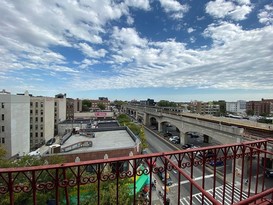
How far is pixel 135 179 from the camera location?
297 centimetres

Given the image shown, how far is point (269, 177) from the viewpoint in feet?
70.2

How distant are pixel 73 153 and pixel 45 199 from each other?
7.01m

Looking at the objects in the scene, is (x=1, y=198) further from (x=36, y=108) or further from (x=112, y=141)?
(x=36, y=108)

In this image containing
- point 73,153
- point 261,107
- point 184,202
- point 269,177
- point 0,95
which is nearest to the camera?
point 184,202

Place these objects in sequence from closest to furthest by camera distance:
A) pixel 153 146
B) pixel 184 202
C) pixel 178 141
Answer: pixel 184 202 → pixel 153 146 → pixel 178 141

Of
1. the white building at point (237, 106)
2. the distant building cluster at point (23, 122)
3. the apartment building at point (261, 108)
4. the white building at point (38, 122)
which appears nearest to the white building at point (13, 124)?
the distant building cluster at point (23, 122)

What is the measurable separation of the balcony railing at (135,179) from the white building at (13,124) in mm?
20128

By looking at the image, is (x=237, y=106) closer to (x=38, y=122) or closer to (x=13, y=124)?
(x=38, y=122)

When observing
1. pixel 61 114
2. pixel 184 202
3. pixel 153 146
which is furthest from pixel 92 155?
pixel 61 114

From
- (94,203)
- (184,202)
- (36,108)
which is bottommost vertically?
(184,202)

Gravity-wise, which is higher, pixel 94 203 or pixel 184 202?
pixel 94 203

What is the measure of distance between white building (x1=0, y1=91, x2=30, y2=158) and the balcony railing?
20.1m

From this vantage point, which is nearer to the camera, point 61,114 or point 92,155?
point 92,155

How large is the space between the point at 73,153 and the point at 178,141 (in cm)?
2592
